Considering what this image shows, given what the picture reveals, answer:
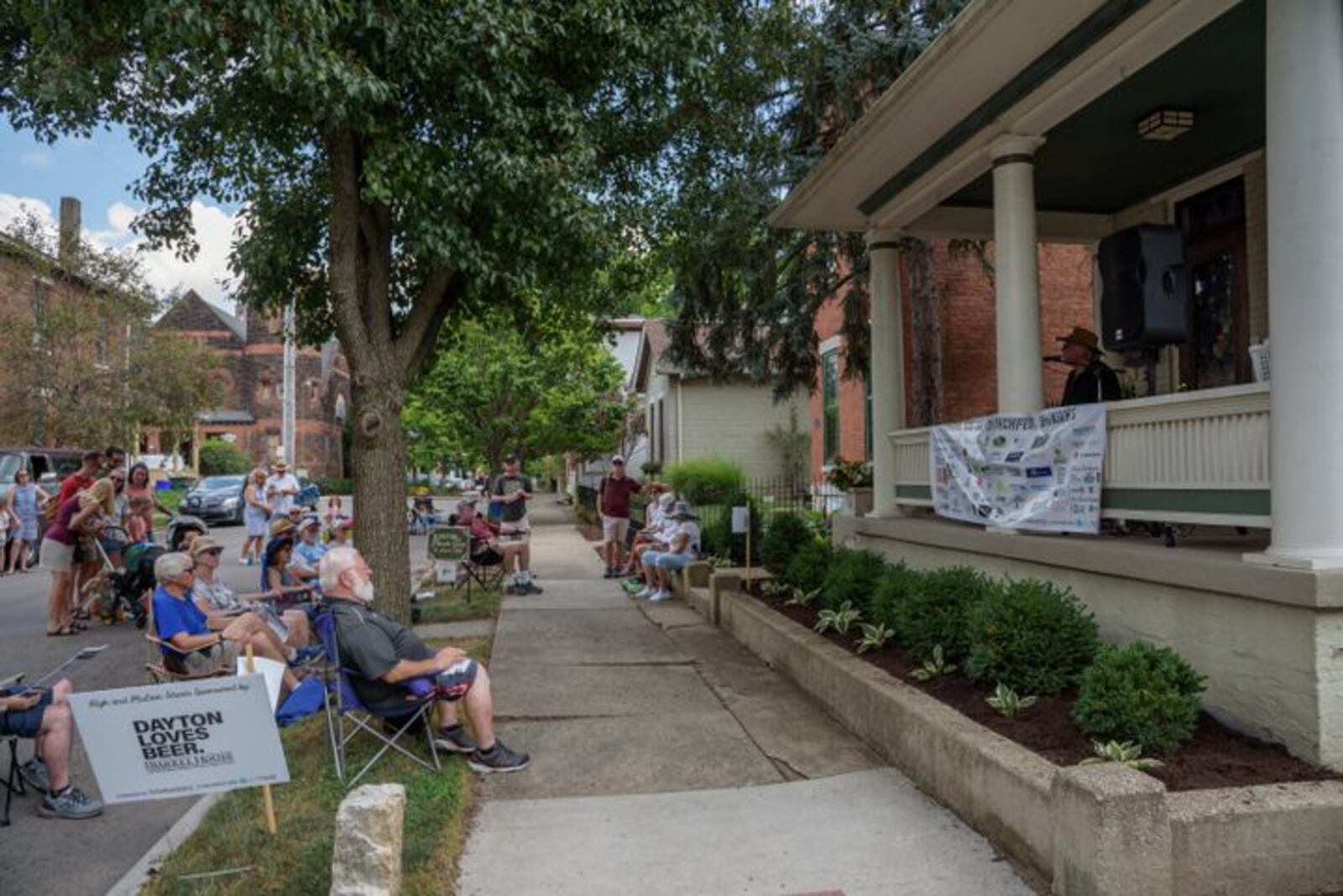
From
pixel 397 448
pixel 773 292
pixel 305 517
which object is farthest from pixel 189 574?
pixel 773 292

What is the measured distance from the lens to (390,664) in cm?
513

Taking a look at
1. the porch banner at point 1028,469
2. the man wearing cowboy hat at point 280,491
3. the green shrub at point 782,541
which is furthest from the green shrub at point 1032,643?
the man wearing cowboy hat at point 280,491

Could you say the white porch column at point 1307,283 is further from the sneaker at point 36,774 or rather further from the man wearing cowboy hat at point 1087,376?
the sneaker at point 36,774

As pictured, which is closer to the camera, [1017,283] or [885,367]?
[1017,283]

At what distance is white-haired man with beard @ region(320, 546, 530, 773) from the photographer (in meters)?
5.12

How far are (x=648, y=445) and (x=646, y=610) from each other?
22014 millimetres

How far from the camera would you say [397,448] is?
706cm

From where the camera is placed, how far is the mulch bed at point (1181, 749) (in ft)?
12.9

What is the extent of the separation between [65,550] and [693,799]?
7.94 metres

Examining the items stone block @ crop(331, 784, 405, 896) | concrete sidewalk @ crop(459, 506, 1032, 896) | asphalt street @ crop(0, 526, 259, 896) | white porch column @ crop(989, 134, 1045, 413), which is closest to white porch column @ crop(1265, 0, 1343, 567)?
concrete sidewalk @ crop(459, 506, 1032, 896)

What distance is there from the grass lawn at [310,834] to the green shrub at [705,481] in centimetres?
1388

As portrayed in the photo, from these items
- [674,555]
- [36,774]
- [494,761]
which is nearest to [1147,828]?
[494,761]

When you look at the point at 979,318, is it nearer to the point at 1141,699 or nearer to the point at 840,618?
the point at 840,618

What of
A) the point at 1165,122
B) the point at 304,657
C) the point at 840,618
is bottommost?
the point at 304,657
